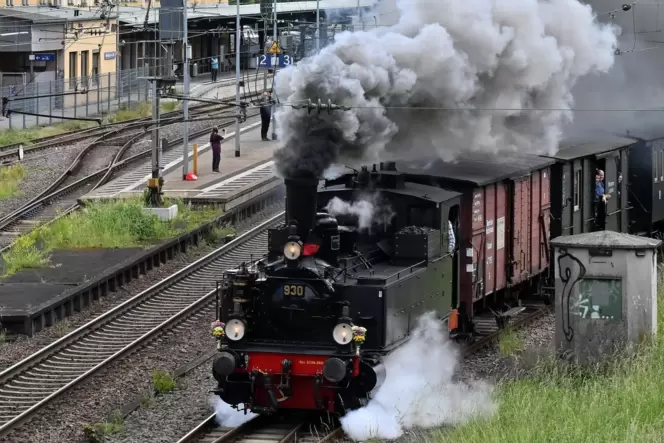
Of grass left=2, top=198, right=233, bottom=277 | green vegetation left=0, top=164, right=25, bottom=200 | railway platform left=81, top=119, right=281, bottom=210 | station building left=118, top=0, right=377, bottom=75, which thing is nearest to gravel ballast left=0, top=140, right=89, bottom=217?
green vegetation left=0, top=164, right=25, bottom=200

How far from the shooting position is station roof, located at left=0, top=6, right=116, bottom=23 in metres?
46.0

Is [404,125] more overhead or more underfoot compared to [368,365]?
more overhead

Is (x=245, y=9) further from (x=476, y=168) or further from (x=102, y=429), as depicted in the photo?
(x=102, y=429)

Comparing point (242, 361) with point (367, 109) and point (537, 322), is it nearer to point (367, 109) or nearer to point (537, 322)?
point (367, 109)

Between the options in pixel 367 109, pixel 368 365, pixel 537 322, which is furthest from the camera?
pixel 537 322

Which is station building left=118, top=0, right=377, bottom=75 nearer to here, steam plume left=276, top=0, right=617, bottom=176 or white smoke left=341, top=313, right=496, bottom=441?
steam plume left=276, top=0, right=617, bottom=176

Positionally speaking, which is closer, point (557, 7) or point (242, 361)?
point (242, 361)

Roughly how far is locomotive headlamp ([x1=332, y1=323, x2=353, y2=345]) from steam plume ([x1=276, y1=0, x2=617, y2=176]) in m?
1.65

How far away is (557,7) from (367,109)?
6.85 meters

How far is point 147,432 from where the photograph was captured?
1370 cm

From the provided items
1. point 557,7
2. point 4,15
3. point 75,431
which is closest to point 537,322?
point 557,7

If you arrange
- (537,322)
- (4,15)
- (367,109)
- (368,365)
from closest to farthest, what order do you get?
(368,365), (367,109), (537,322), (4,15)

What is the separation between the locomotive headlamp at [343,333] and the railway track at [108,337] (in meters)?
3.87

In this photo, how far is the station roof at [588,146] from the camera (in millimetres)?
20375
